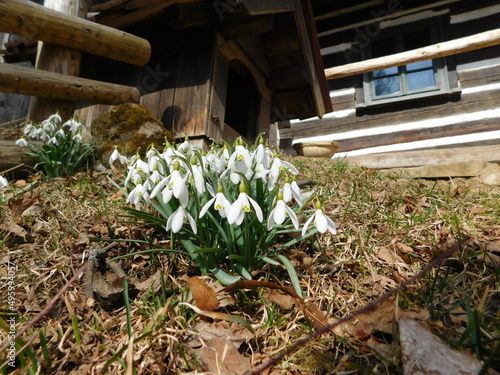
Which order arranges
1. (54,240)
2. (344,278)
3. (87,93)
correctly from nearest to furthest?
(344,278) < (54,240) < (87,93)

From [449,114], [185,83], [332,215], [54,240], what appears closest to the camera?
[54,240]

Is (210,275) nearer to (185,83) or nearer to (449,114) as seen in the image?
(185,83)

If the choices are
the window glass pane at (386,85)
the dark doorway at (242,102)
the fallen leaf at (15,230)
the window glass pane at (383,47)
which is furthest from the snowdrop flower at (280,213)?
the window glass pane at (383,47)

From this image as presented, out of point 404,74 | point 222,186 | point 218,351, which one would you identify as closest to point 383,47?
point 404,74

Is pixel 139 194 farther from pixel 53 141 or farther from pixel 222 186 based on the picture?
pixel 53 141

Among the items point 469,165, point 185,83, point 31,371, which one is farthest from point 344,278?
point 185,83

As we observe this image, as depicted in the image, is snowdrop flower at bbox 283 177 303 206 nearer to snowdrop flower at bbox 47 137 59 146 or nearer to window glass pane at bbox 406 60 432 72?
snowdrop flower at bbox 47 137 59 146

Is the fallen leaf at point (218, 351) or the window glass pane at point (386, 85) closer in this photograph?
the fallen leaf at point (218, 351)

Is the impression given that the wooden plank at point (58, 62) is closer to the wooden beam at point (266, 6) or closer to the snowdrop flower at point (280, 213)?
the wooden beam at point (266, 6)
